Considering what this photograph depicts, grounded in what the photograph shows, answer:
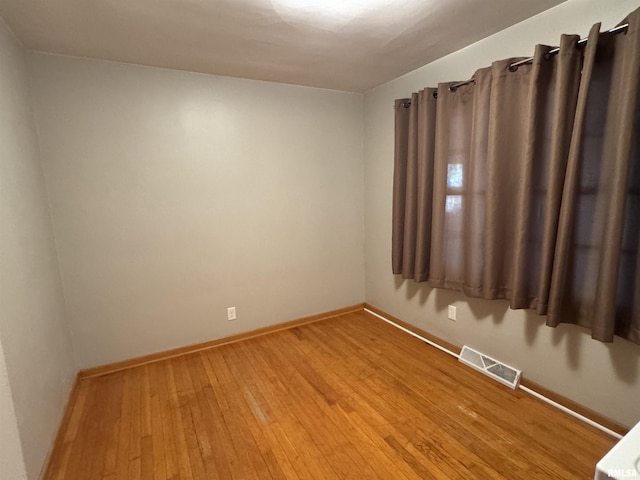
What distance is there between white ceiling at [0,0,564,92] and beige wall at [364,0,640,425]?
13 cm

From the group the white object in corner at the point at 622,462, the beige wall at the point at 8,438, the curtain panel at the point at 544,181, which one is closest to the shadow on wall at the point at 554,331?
the curtain panel at the point at 544,181

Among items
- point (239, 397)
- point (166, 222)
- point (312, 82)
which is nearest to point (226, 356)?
point (239, 397)

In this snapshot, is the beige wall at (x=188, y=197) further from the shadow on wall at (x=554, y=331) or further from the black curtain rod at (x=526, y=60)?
the black curtain rod at (x=526, y=60)

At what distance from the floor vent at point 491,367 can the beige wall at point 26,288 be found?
8.35 ft

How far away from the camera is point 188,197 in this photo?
2475 mm

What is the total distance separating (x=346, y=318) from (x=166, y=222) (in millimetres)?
1971

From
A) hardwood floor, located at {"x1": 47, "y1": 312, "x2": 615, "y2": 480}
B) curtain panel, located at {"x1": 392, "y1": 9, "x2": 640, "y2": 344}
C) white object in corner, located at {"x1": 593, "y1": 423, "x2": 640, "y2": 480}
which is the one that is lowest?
hardwood floor, located at {"x1": 47, "y1": 312, "x2": 615, "y2": 480}

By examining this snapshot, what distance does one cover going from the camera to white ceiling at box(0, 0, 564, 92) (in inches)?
60.7

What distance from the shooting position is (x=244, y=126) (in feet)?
8.59

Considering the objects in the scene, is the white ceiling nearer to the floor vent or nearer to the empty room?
the empty room

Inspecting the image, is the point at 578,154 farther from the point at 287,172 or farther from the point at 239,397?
the point at 239,397

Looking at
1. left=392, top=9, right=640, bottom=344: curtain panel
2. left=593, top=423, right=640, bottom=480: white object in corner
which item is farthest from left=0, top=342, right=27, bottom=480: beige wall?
left=392, top=9, right=640, bottom=344: curtain panel

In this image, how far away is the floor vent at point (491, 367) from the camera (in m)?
2.04

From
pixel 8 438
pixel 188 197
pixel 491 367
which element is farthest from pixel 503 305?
pixel 8 438
